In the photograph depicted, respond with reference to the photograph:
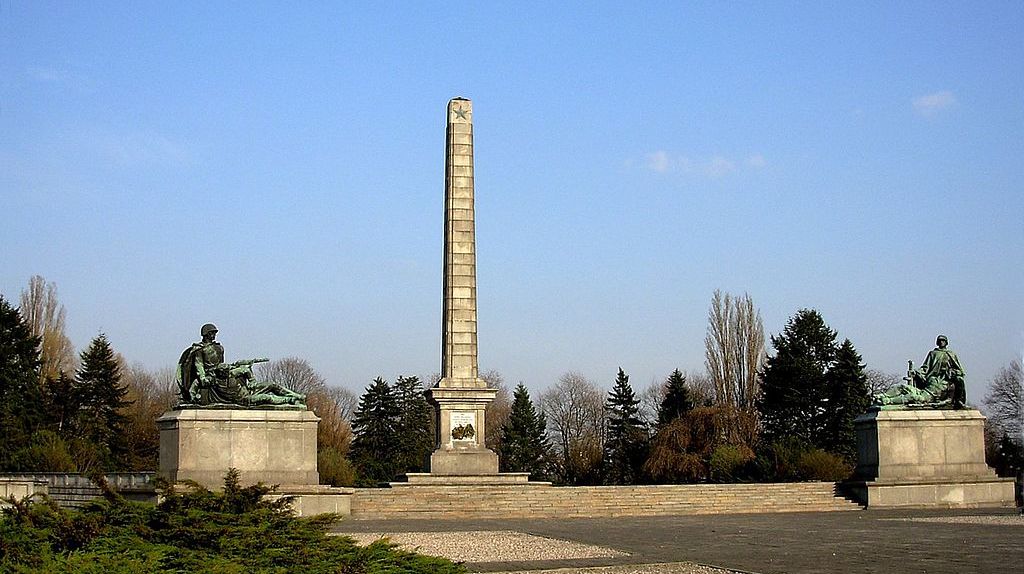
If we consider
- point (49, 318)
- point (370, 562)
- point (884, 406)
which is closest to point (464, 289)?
point (884, 406)

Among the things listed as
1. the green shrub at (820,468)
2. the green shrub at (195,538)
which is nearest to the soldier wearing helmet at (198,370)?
the green shrub at (195,538)

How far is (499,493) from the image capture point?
92.3 feet

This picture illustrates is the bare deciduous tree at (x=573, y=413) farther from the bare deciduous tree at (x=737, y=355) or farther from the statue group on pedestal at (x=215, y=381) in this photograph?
the statue group on pedestal at (x=215, y=381)

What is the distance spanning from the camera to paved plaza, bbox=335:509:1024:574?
14.7 metres

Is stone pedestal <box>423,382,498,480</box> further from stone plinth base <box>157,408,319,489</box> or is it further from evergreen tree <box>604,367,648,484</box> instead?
evergreen tree <box>604,367,648,484</box>

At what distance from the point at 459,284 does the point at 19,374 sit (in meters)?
28.3

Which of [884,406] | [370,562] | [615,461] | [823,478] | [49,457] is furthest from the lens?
[615,461]

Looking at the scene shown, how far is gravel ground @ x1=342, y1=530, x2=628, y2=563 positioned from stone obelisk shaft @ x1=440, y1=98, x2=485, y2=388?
1409 centimetres

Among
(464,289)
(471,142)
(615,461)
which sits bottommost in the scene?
(615,461)

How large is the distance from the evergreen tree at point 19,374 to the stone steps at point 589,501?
30.6m

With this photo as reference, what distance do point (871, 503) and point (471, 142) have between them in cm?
1586

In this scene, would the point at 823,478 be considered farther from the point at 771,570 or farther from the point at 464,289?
the point at 771,570

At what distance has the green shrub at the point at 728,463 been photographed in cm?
5025

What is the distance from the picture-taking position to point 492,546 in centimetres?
1798
